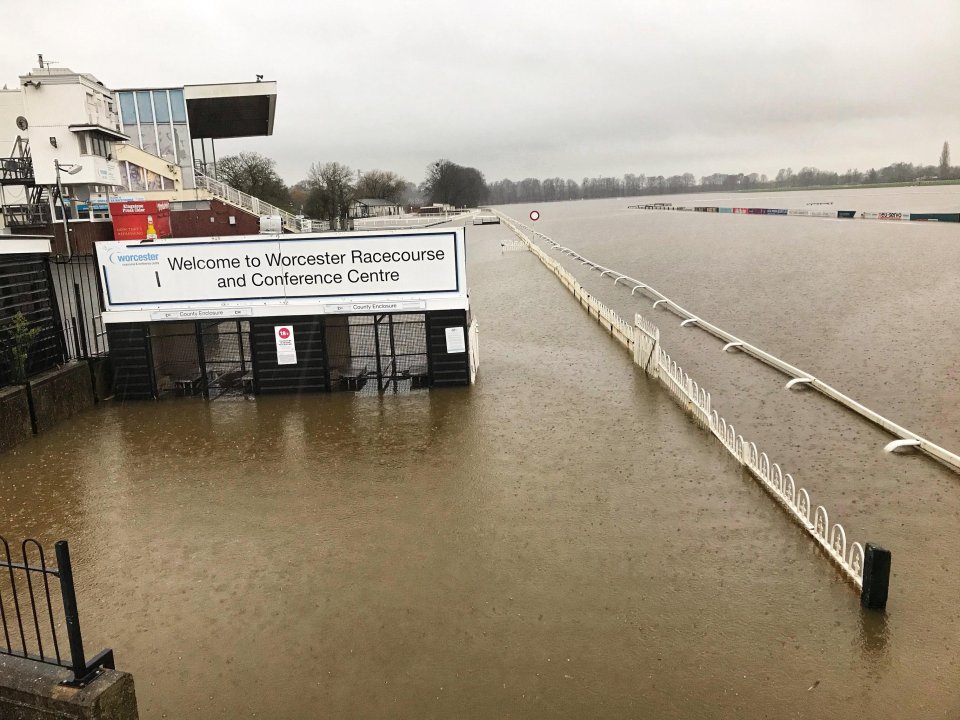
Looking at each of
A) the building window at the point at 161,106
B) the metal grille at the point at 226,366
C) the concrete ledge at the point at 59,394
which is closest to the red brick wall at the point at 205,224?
the metal grille at the point at 226,366

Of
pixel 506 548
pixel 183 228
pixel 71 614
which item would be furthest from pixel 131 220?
pixel 71 614

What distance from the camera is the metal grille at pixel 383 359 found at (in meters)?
17.7

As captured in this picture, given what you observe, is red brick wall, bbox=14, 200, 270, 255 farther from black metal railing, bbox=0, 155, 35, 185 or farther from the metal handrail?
the metal handrail

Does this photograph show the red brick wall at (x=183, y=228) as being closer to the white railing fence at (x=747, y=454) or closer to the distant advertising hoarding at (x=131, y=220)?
the distant advertising hoarding at (x=131, y=220)

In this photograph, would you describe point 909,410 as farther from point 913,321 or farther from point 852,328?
point 913,321

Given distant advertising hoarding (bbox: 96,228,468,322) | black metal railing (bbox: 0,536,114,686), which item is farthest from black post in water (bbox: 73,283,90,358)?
black metal railing (bbox: 0,536,114,686)

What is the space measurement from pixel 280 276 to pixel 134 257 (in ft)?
11.6

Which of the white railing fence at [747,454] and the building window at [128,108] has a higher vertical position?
the building window at [128,108]

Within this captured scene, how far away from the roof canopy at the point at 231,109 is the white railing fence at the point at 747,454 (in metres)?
28.0

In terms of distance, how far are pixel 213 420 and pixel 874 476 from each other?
1301cm

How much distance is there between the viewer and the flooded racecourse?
261 inches

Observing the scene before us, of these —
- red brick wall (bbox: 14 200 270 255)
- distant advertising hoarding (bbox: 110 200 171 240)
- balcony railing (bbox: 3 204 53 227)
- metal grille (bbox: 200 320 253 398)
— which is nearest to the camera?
metal grille (bbox: 200 320 253 398)

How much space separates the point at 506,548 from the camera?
9.23m

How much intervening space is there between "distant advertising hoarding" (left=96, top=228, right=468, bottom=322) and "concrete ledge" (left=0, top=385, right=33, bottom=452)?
10.5 feet
